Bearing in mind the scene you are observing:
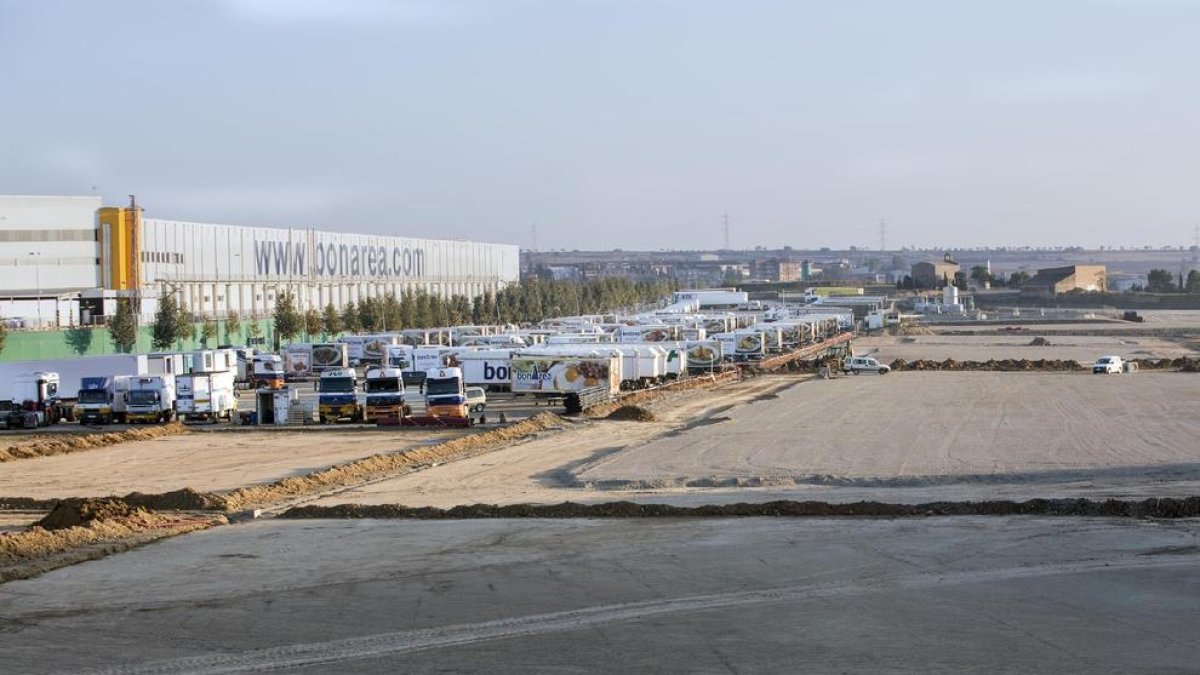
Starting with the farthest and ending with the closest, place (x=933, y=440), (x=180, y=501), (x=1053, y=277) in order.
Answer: (x=1053, y=277), (x=933, y=440), (x=180, y=501)

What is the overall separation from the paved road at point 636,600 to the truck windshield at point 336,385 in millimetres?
→ 21672

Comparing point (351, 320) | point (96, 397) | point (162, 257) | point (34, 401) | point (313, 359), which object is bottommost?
point (34, 401)

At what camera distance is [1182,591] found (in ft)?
51.9

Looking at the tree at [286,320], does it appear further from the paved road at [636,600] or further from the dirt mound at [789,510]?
the paved road at [636,600]

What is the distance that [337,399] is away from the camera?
140ft

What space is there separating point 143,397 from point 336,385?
6.28 metres

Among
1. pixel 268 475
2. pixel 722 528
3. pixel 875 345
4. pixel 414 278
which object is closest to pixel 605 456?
pixel 268 475

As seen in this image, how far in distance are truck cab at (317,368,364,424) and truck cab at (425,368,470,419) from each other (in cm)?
231

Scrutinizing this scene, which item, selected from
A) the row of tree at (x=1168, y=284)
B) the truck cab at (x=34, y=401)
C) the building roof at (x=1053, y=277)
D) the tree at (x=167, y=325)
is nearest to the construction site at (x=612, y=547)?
the truck cab at (x=34, y=401)

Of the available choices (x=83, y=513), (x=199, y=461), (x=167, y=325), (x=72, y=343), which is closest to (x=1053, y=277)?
(x=167, y=325)

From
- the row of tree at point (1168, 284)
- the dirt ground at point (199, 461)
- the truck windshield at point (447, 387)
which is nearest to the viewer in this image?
the dirt ground at point (199, 461)

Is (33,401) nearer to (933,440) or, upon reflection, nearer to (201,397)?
(201,397)

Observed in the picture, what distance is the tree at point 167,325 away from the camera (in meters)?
68.5

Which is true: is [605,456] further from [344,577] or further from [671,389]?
[671,389]
